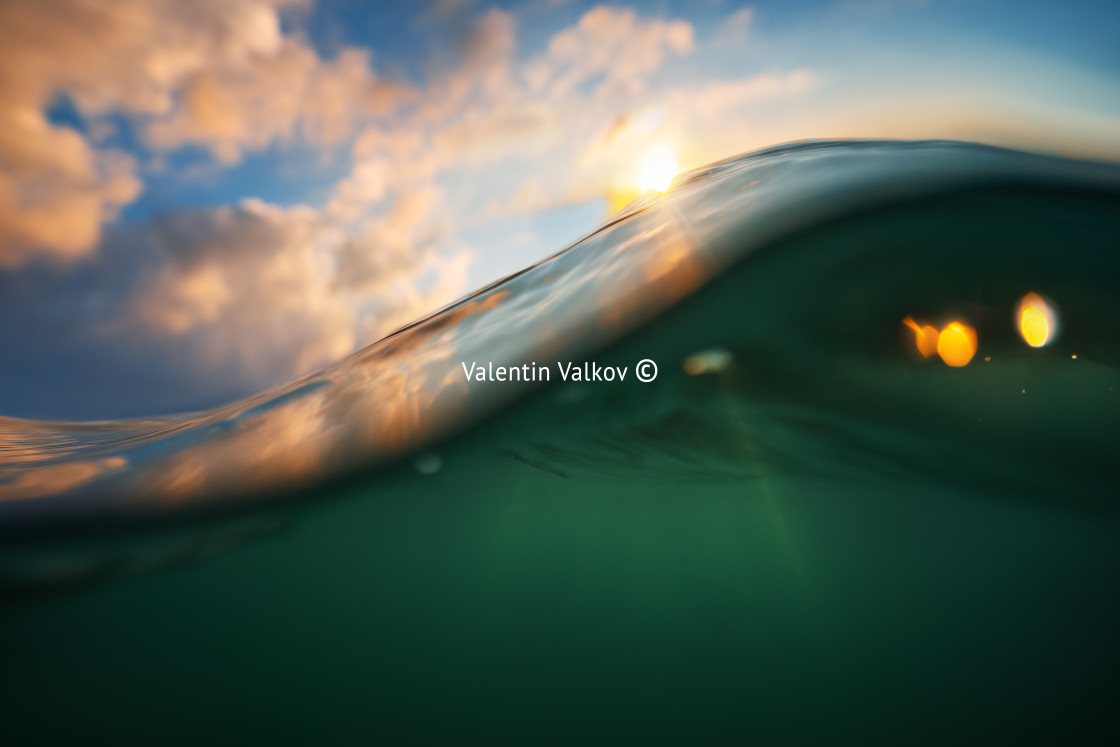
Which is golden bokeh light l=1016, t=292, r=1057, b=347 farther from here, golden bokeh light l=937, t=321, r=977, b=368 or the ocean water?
golden bokeh light l=937, t=321, r=977, b=368

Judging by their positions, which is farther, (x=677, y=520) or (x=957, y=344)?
(x=677, y=520)

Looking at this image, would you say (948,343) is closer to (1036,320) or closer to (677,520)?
(1036,320)

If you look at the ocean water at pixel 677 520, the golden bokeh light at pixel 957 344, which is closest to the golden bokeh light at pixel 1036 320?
the ocean water at pixel 677 520

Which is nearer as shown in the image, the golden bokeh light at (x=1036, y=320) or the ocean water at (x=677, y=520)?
the ocean water at (x=677, y=520)

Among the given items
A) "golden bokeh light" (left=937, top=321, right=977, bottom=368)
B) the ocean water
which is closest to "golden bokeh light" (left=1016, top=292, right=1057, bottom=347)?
the ocean water

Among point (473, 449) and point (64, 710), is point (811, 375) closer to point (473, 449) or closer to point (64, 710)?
point (473, 449)

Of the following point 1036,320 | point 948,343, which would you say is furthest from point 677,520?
point 1036,320

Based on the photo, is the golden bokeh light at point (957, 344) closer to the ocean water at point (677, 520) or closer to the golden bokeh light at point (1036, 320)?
the ocean water at point (677, 520)
